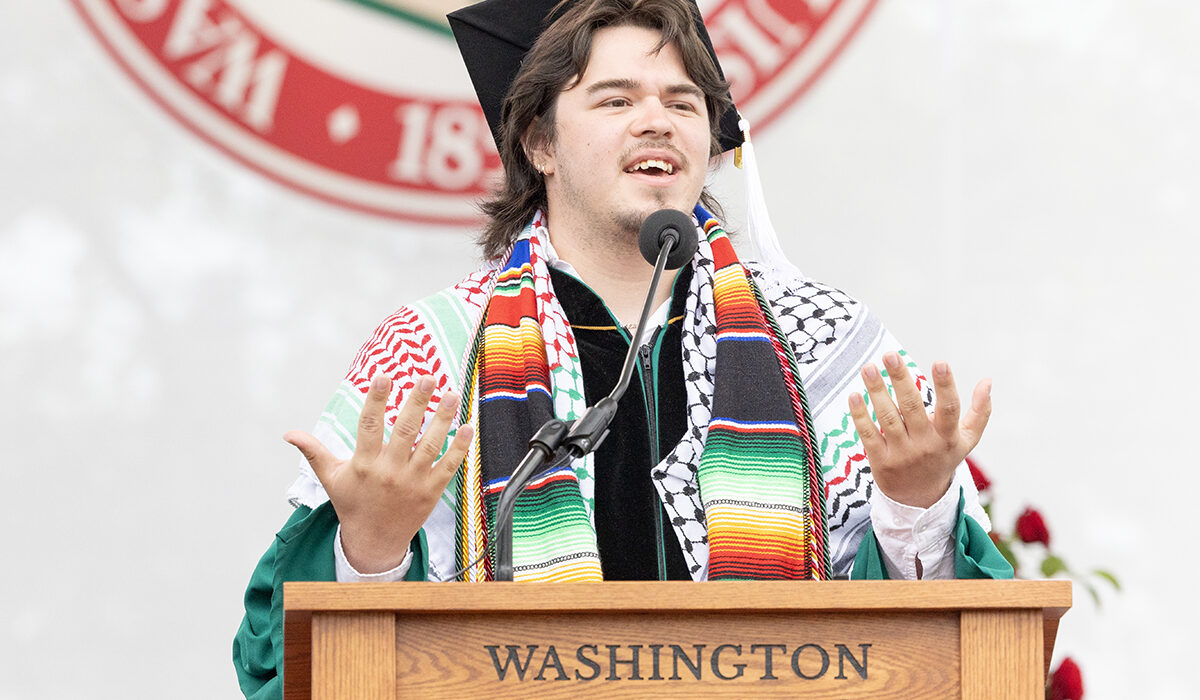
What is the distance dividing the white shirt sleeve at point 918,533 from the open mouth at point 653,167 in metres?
0.66

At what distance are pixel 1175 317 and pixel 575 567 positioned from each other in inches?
81.9

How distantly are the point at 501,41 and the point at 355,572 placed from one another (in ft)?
3.68

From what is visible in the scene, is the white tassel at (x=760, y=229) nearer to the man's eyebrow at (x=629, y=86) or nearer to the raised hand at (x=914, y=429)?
the man's eyebrow at (x=629, y=86)

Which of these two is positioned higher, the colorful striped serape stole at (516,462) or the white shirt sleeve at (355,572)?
the colorful striped serape stole at (516,462)

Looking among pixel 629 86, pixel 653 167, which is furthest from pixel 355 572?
pixel 629 86

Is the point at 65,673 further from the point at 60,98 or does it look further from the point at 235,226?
the point at 60,98

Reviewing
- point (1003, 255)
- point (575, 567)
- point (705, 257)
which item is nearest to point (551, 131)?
point (705, 257)

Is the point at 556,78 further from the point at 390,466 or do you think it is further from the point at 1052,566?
the point at 1052,566

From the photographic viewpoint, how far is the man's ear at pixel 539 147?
2701 mm

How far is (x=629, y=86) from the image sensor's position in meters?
2.55

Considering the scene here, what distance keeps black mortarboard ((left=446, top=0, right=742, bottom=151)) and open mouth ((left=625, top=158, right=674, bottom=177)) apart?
11.9 inches

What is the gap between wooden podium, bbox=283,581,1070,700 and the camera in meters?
1.49

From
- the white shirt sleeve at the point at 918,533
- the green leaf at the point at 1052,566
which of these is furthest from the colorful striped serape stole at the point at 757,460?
the green leaf at the point at 1052,566

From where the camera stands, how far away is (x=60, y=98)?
3.38m
